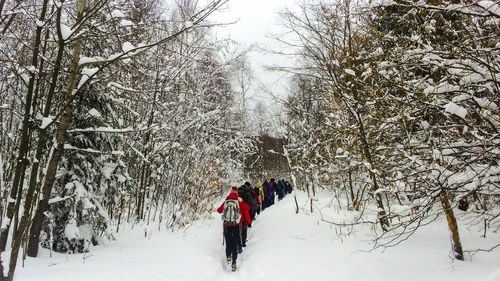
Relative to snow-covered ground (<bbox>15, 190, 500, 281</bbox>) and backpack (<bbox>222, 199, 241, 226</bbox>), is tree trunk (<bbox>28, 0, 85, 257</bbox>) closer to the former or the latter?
snow-covered ground (<bbox>15, 190, 500, 281</bbox>)

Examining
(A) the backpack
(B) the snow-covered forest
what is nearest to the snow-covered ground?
(B) the snow-covered forest

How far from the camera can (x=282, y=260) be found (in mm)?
5555

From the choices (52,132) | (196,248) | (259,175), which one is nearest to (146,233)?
(196,248)

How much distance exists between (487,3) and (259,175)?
89.6 ft

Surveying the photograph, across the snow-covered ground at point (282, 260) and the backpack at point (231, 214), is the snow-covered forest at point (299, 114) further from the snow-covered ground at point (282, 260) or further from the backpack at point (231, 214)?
the backpack at point (231, 214)

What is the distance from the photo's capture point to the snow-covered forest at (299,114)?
3041mm

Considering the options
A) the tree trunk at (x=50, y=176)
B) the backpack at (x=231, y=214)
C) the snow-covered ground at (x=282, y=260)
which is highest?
the tree trunk at (x=50, y=176)

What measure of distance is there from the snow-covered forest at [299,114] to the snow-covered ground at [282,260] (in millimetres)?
60

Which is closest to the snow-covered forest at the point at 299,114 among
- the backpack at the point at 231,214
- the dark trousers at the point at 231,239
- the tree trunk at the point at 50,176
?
the tree trunk at the point at 50,176

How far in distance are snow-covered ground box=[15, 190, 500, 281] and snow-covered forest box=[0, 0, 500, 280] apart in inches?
2.4

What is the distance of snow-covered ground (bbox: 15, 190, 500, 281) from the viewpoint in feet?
12.9

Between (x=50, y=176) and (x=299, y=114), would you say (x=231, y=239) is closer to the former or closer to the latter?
(x=299, y=114)

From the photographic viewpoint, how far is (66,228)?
16.0 feet

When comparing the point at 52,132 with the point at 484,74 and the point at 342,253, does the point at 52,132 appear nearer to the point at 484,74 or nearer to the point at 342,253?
the point at 342,253
